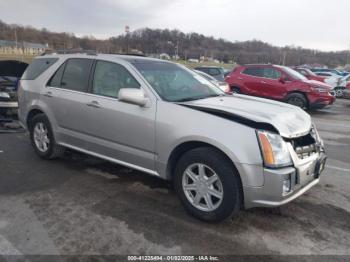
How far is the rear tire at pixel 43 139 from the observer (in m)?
4.95

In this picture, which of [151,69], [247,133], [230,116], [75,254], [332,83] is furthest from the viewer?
[332,83]

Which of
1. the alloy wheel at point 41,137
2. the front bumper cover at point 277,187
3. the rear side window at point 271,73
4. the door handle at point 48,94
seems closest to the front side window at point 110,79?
the door handle at point 48,94

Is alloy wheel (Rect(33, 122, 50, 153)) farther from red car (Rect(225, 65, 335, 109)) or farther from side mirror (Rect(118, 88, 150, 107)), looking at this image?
red car (Rect(225, 65, 335, 109))

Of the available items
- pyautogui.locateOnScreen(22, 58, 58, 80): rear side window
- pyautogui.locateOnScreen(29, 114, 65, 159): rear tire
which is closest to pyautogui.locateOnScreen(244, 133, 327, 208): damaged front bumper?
pyautogui.locateOnScreen(29, 114, 65, 159): rear tire

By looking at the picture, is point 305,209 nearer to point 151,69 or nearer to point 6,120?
point 151,69

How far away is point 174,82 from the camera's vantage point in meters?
4.13

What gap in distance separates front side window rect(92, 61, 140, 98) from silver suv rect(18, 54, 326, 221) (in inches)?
0.6

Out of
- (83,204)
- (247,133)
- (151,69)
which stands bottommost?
(83,204)

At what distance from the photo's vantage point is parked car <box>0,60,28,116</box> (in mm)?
7305

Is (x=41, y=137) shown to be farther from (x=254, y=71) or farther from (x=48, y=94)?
(x=254, y=71)

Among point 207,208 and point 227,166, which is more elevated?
point 227,166

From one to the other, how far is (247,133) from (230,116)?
0.29m

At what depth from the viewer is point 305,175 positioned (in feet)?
10.4

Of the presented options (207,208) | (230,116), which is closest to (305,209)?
(207,208)
